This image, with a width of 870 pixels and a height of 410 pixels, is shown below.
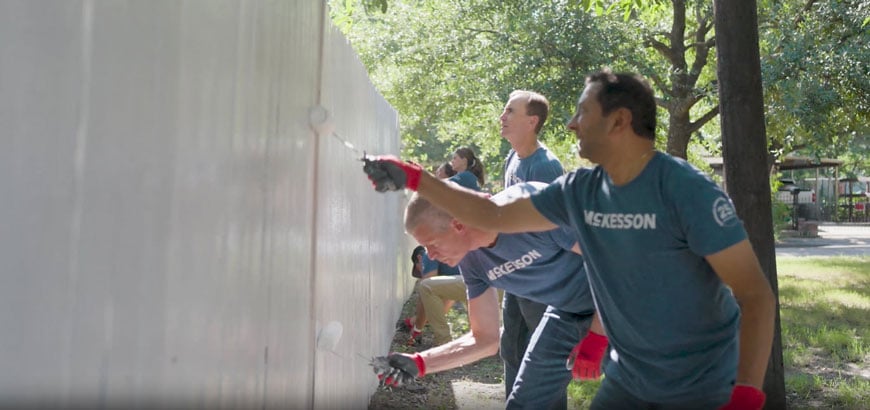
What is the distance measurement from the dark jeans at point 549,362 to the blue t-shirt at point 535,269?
0.22 feet

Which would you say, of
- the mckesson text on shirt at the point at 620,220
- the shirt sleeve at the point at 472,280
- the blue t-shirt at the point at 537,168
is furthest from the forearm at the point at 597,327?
the blue t-shirt at the point at 537,168

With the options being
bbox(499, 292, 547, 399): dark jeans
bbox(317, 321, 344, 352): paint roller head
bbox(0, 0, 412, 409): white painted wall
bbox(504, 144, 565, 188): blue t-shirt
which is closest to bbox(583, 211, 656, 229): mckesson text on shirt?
bbox(0, 0, 412, 409): white painted wall

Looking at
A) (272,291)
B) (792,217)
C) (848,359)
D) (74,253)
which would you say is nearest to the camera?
(74,253)

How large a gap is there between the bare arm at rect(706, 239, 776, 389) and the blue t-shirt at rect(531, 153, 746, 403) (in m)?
0.05

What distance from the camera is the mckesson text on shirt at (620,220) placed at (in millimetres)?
2574

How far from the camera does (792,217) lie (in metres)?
31.7

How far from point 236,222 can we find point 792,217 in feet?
106

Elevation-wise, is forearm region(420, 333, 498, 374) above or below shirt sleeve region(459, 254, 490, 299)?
below

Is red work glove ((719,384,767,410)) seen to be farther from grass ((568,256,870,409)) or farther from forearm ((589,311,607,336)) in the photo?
grass ((568,256,870,409))

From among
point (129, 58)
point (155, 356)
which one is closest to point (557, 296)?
point (155, 356)

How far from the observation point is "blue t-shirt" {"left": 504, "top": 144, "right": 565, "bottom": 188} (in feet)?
18.7

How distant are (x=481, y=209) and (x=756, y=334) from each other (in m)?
1.11

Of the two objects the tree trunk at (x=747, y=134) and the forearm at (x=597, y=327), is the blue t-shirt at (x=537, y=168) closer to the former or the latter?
the tree trunk at (x=747, y=134)

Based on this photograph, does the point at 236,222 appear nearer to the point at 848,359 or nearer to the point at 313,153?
the point at 313,153
